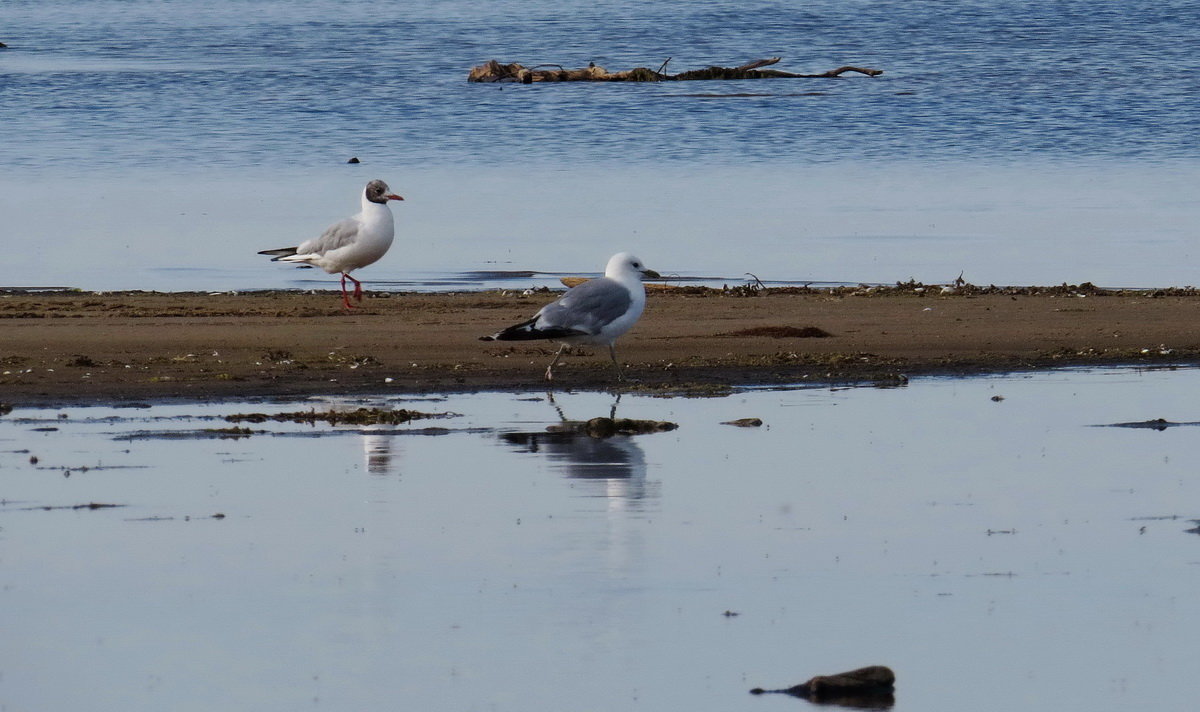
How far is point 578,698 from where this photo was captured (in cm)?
646

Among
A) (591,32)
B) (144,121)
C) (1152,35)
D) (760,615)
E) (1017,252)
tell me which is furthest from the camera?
(591,32)

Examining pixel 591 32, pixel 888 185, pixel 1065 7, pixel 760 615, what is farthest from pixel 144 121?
pixel 1065 7

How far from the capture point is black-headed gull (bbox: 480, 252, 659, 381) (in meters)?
12.7

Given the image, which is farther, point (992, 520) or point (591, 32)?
point (591, 32)

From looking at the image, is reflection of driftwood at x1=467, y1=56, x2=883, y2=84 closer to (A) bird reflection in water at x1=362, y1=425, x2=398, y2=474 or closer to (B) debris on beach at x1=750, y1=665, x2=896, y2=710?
(A) bird reflection in water at x1=362, y1=425, x2=398, y2=474

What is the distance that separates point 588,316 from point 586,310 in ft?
0.13

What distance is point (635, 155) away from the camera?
109ft

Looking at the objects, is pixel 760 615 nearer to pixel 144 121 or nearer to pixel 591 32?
pixel 144 121

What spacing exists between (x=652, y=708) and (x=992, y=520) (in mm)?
3145

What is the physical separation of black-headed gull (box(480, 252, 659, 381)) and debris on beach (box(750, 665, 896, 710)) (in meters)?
6.33

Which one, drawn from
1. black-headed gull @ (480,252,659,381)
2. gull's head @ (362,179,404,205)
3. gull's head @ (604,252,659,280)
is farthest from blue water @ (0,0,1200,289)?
black-headed gull @ (480,252,659,381)

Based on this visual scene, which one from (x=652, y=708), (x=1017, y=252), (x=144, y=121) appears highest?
(x=144, y=121)

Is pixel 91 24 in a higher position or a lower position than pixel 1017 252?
higher

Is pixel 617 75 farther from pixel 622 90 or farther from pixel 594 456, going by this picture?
pixel 594 456
